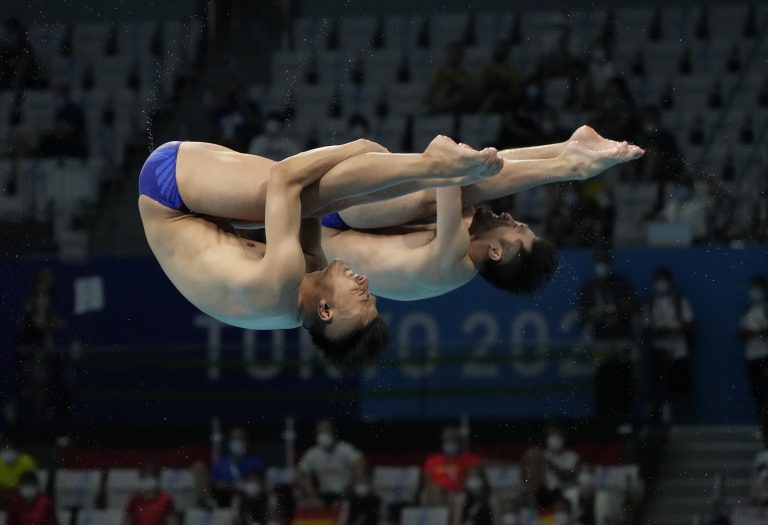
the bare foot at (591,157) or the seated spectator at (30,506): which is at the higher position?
the bare foot at (591,157)

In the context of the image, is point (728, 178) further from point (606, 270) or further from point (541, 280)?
point (541, 280)

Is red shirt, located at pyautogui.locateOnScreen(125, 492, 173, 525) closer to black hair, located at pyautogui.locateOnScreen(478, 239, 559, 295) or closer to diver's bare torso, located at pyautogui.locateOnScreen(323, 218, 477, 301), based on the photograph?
diver's bare torso, located at pyautogui.locateOnScreen(323, 218, 477, 301)

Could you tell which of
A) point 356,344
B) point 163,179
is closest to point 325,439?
point 163,179

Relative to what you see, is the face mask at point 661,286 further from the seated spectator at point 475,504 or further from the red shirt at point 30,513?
the red shirt at point 30,513

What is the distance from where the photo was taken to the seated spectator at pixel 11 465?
11.5 m

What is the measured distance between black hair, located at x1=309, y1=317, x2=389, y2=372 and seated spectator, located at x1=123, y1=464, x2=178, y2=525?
5.48 meters

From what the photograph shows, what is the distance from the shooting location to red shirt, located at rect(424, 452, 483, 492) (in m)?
11.0

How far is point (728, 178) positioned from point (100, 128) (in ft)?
17.8

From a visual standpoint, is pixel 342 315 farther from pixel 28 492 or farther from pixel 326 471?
pixel 28 492

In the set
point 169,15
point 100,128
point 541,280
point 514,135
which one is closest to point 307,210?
point 541,280

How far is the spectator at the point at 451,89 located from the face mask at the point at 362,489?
140 inches

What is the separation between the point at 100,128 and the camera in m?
13.6

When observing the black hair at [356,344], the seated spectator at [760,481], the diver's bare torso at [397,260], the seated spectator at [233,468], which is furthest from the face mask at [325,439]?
the black hair at [356,344]

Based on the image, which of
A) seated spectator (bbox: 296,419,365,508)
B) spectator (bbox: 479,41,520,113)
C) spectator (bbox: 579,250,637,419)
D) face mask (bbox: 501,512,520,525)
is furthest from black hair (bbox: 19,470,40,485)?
spectator (bbox: 479,41,520,113)
